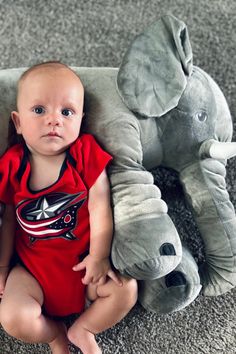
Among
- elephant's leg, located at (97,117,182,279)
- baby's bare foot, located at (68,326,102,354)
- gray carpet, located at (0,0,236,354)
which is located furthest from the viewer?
gray carpet, located at (0,0,236,354)

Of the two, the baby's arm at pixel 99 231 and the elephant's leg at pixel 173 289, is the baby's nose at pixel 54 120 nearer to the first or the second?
the baby's arm at pixel 99 231

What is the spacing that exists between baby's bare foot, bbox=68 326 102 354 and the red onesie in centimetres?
7

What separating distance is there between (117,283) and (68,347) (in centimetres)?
20

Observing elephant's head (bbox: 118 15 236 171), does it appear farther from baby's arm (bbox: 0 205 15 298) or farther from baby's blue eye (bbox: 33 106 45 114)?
baby's arm (bbox: 0 205 15 298)

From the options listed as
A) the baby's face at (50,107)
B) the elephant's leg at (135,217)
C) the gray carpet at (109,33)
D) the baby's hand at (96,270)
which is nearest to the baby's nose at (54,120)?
the baby's face at (50,107)

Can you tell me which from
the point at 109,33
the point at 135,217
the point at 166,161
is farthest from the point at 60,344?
the point at 109,33

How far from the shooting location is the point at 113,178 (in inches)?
40.3

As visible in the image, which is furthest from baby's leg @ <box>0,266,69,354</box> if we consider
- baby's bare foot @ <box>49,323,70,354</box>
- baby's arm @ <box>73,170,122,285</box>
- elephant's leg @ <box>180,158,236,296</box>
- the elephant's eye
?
the elephant's eye

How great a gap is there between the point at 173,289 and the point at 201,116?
0.34 meters

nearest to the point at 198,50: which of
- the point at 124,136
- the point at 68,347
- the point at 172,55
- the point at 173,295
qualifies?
the point at 172,55

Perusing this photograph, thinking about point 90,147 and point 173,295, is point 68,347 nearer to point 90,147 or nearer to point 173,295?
point 173,295

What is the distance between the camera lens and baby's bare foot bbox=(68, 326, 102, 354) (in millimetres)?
1065

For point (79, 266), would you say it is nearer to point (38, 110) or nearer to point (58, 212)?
point (58, 212)

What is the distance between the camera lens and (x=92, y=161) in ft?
3.32
